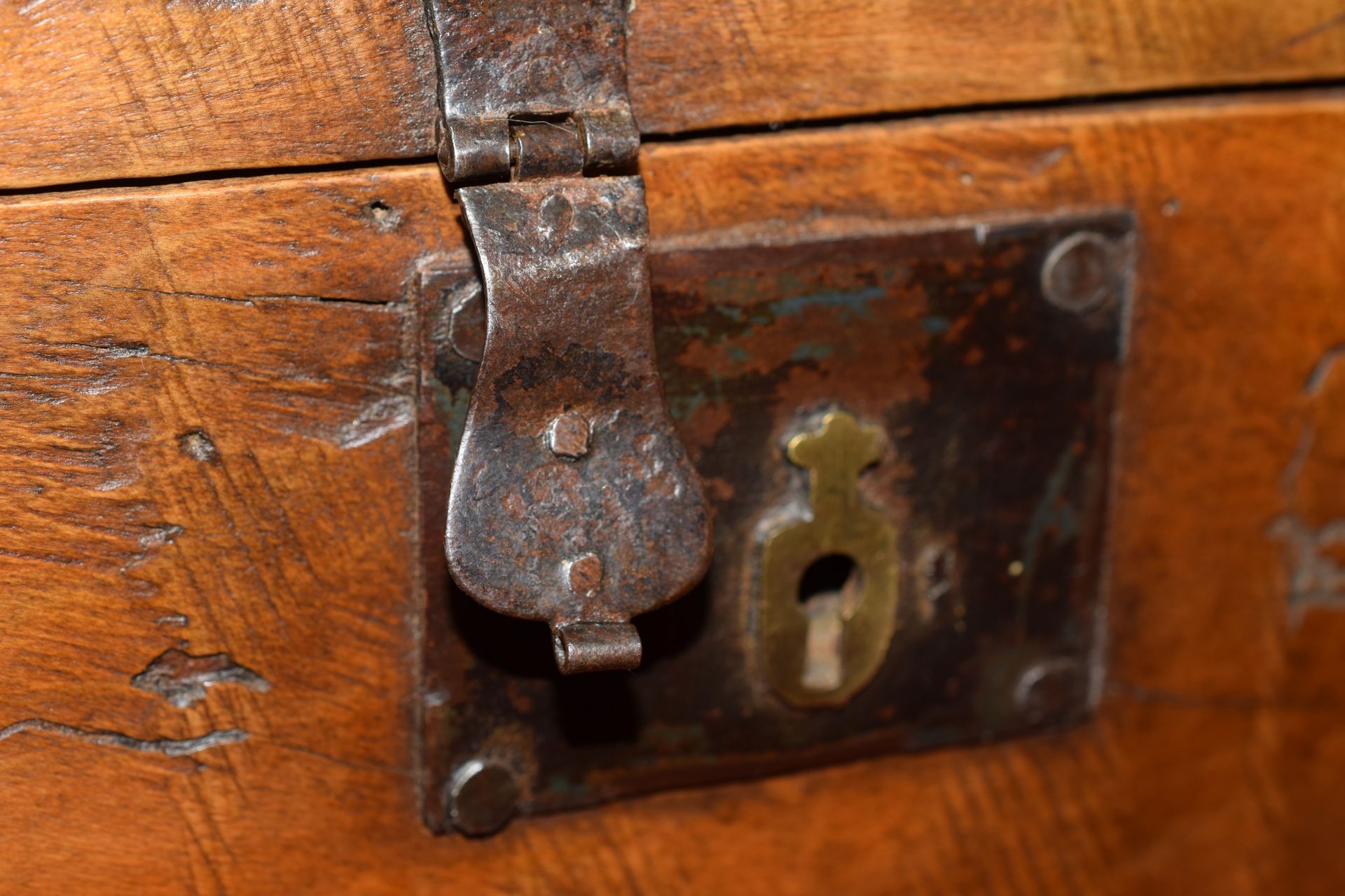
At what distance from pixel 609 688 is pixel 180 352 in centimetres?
26

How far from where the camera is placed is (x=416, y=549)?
612mm

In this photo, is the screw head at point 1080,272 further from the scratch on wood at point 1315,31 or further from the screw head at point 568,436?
the screw head at point 568,436

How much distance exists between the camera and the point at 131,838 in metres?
0.61

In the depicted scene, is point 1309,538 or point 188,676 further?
point 1309,538

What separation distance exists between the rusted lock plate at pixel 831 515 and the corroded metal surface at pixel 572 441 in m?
0.05

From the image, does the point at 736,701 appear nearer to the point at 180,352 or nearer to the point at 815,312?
the point at 815,312

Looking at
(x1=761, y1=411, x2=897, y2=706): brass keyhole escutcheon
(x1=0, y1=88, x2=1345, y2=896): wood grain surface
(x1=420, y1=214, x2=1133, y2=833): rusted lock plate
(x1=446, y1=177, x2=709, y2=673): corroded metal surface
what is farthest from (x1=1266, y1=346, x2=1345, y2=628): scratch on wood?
(x1=446, y1=177, x2=709, y2=673): corroded metal surface

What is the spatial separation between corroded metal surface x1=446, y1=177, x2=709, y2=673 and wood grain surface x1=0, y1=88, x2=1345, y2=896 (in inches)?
2.7

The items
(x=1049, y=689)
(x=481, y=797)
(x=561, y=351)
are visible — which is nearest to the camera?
(x=561, y=351)

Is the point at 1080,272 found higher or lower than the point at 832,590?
higher

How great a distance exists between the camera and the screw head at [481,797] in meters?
0.64

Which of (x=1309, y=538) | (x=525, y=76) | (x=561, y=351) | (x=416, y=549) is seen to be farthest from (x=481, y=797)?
(x=1309, y=538)

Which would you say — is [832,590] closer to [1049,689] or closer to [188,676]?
[1049,689]

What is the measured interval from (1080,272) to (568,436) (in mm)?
303
